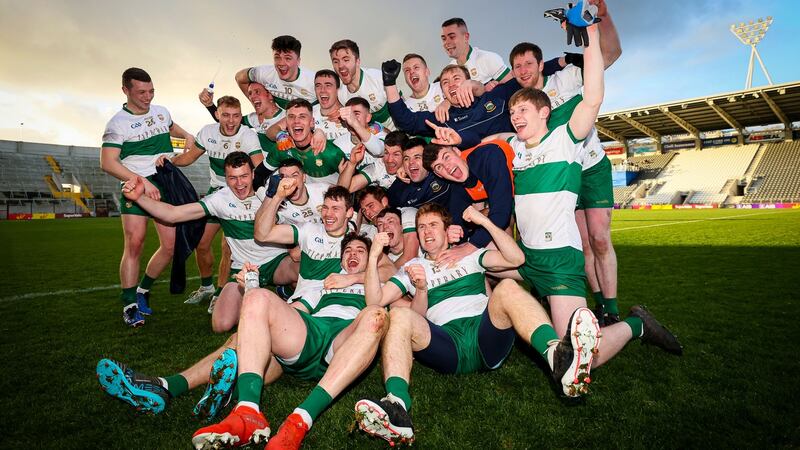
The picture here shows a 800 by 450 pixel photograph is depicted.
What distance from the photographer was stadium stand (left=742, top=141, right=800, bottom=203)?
121 feet

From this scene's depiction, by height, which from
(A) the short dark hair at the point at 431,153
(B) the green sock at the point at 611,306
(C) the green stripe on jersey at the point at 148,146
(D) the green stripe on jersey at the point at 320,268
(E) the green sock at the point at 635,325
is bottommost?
(B) the green sock at the point at 611,306

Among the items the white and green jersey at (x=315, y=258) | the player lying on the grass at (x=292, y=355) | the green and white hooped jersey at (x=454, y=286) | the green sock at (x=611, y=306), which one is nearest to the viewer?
the player lying on the grass at (x=292, y=355)

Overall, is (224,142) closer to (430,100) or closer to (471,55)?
(430,100)

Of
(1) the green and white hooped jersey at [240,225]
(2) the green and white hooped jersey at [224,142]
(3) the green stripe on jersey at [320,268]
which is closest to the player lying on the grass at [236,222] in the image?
(1) the green and white hooped jersey at [240,225]

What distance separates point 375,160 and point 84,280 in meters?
6.08

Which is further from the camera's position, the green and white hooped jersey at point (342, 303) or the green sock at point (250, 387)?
the green and white hooped jersey at point (342, 303)

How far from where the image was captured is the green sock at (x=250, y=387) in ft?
7.84

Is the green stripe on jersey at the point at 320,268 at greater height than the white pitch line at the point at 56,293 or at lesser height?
greater

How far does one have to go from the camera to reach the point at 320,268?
397cm

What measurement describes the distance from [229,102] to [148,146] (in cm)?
116

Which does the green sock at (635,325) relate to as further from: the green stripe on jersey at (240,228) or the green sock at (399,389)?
the green stripe on jersey at (240,228)

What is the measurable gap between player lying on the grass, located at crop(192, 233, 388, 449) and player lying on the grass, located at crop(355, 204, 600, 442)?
0.19 m

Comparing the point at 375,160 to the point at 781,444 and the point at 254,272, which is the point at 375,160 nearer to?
the point at 254,272

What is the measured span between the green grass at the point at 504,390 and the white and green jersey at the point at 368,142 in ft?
8.37
